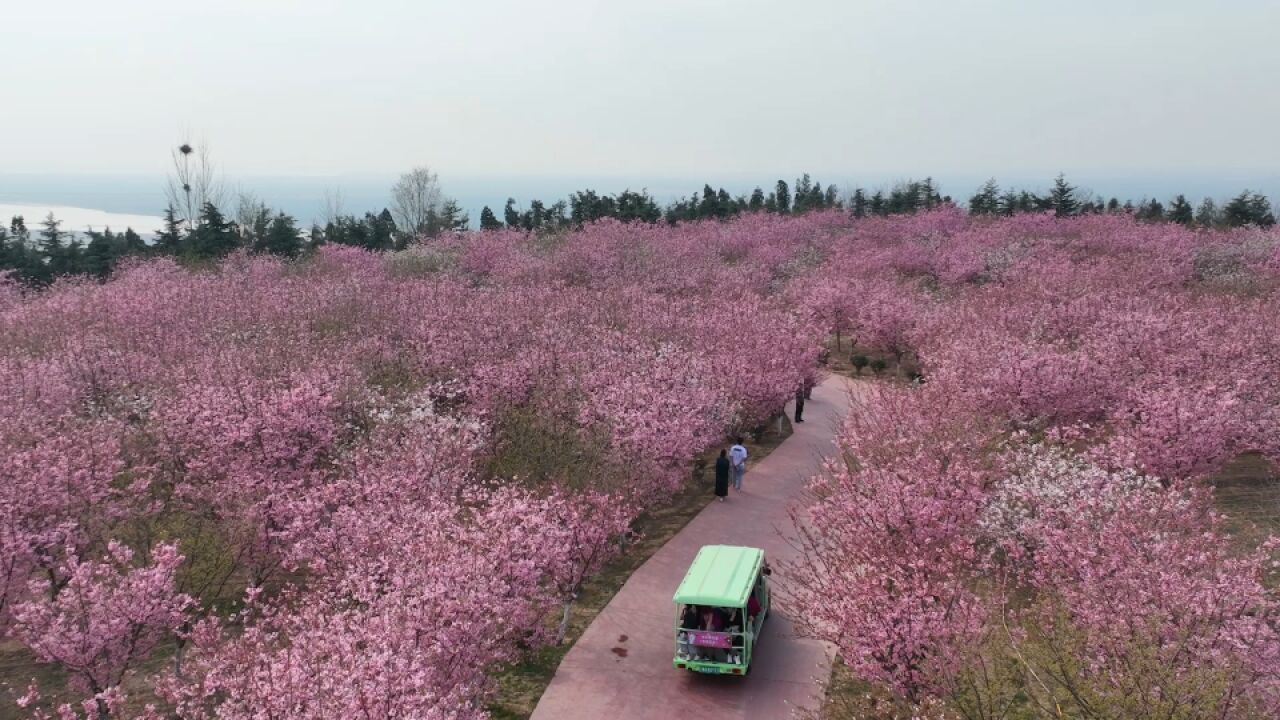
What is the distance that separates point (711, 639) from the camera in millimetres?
14523

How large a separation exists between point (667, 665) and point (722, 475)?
8459 millimetres

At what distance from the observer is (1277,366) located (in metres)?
23.9

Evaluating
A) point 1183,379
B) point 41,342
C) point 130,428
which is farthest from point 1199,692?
point 41,342

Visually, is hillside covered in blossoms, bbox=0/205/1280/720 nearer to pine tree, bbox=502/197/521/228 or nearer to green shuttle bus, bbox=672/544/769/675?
green shuttle bus, bbox=672/544/769/675

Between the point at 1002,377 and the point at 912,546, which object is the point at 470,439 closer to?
the point at 912,546

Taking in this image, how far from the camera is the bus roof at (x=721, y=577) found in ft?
47.6

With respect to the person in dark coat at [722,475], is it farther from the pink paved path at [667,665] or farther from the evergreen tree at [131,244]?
the evergreen tree at [131,244]

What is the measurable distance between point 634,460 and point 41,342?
2426cm

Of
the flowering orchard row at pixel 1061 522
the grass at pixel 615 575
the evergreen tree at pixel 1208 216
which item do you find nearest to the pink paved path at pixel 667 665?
the grass at pixel 615 575

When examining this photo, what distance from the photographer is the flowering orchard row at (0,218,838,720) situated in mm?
12344

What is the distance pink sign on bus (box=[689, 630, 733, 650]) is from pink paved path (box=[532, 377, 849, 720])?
92 centimetres

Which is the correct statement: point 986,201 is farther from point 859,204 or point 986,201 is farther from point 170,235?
point 170,235

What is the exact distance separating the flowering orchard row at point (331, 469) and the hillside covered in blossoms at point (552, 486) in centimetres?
10

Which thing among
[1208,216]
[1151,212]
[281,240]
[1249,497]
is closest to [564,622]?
[1249,497]
